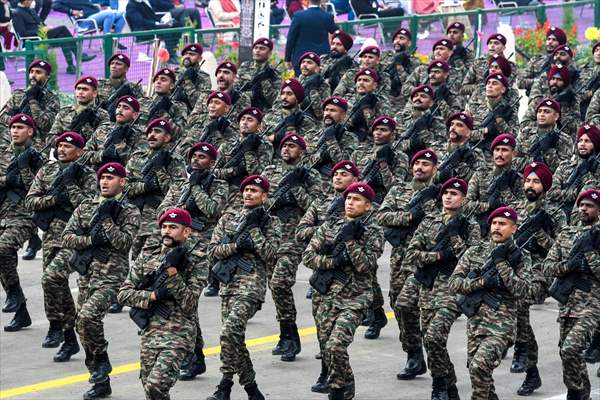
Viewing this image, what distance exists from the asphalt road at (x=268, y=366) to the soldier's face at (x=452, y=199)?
1.90 metres

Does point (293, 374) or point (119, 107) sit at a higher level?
point (119, 107)

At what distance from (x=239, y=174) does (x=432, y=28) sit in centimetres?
1227

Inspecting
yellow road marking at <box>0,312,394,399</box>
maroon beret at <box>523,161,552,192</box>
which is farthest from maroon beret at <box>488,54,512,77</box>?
maroon beret at <box>523,161,552,192</box>

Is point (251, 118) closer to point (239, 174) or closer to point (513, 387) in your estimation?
point (239, 174)

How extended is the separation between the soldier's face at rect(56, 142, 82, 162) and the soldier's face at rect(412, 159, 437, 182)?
12.4 feet

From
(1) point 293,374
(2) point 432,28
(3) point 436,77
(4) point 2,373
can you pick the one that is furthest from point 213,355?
(2) point 432,28

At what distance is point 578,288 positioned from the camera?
14633 mm

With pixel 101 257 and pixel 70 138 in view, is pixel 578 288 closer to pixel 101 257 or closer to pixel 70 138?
pixel 101 257

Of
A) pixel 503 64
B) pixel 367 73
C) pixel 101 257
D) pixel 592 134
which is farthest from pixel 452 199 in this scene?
pixel 503 64

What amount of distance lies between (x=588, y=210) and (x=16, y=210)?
690 centimetres

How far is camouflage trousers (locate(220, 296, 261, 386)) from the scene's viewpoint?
15.0m

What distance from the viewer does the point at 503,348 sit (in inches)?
554

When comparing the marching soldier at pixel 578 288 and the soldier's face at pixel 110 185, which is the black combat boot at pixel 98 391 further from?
the marching soldier at pixel 578 288

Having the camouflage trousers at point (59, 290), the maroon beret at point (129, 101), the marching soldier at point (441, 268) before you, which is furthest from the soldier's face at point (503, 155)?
the maroon beret at point (129, 101)
